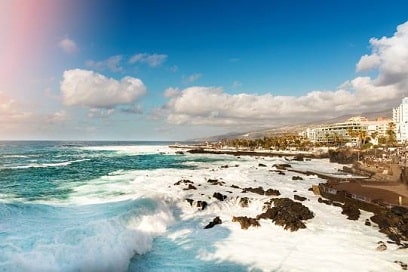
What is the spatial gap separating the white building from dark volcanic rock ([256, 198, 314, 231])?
357 ft

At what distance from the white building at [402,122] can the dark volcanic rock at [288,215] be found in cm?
10873

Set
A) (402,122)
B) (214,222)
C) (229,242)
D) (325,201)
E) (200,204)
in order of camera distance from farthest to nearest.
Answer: (402,122) < (325,201) < (200,204) < (214,222) < (229,242)

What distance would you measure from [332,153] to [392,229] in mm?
61461

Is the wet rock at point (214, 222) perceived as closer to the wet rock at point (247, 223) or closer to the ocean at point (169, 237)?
the ocean at point (169, 237)

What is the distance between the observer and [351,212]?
2494cm

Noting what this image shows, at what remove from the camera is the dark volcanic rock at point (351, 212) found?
23913 mm

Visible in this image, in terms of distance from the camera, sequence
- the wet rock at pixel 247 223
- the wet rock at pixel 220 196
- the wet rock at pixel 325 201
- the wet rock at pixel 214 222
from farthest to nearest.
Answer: the wet rock at pixel 325 201, the wet rock at pixel 220 196, the wet rock at pixel 214 222, the wet rock at pixel 247 223

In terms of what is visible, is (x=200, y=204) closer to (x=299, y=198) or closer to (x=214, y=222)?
(x=214, y=222)

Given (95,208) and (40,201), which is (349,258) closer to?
(95,208)

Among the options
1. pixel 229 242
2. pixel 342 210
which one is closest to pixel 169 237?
pixel 229 242

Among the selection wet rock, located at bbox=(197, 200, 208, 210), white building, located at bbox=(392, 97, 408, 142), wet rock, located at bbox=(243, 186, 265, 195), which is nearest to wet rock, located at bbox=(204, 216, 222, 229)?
wet rock, located at bbox=(197, 200, 208, 210)

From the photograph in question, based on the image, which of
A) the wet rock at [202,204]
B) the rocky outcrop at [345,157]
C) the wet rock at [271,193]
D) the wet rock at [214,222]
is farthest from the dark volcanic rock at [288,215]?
the rocky outcrop at [345,157]

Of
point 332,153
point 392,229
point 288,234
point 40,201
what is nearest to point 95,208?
point 40,201

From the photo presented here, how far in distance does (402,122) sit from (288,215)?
156 metres
